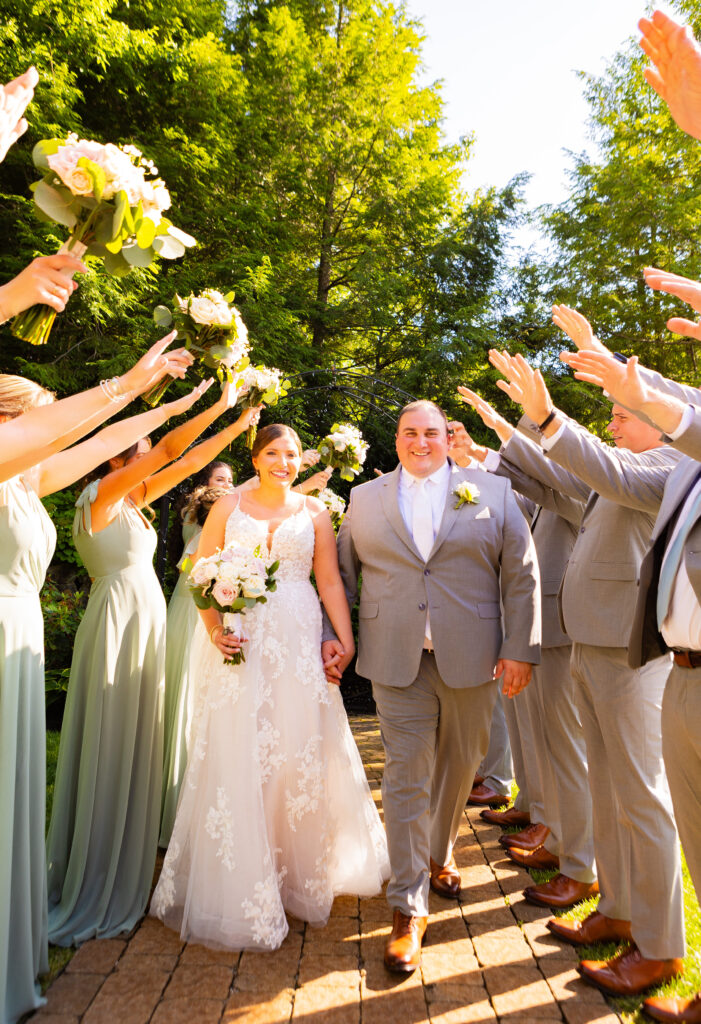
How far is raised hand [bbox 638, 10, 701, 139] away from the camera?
2367 millimetres

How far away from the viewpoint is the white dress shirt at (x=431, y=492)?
398cm

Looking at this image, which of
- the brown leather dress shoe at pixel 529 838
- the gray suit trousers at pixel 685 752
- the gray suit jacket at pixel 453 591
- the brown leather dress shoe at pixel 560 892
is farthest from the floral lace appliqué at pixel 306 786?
the gray suit trousers at pixel 685 752

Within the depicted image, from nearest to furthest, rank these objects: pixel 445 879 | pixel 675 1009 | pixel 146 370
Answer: pixel 146 370
pixel 675 1009
pixel 445 879

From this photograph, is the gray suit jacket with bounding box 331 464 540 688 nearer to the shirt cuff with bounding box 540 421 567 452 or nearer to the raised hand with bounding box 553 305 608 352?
the shirt cuff with bounding box 540 421 567 452

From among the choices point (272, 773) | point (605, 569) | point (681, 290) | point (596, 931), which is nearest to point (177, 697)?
point (272, 773)

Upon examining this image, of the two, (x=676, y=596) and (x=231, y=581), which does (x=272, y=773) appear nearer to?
(x=231, y=581)

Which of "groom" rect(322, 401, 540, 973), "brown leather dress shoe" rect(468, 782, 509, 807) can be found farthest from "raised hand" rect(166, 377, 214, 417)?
"brown leather dress shoe" rect(468, 782, 509, 807)

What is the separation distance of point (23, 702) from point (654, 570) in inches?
104

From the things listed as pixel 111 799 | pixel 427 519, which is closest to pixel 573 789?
pixel 427 519

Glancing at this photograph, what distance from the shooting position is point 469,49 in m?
10.5

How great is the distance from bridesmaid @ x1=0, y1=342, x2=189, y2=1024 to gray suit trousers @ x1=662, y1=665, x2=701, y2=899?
2.25 m

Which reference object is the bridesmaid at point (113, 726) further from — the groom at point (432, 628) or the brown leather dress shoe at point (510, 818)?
the brown leather dress shoe at point (510, 818)

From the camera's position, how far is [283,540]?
414cm

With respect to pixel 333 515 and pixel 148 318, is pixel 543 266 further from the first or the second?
pixel 333 515
